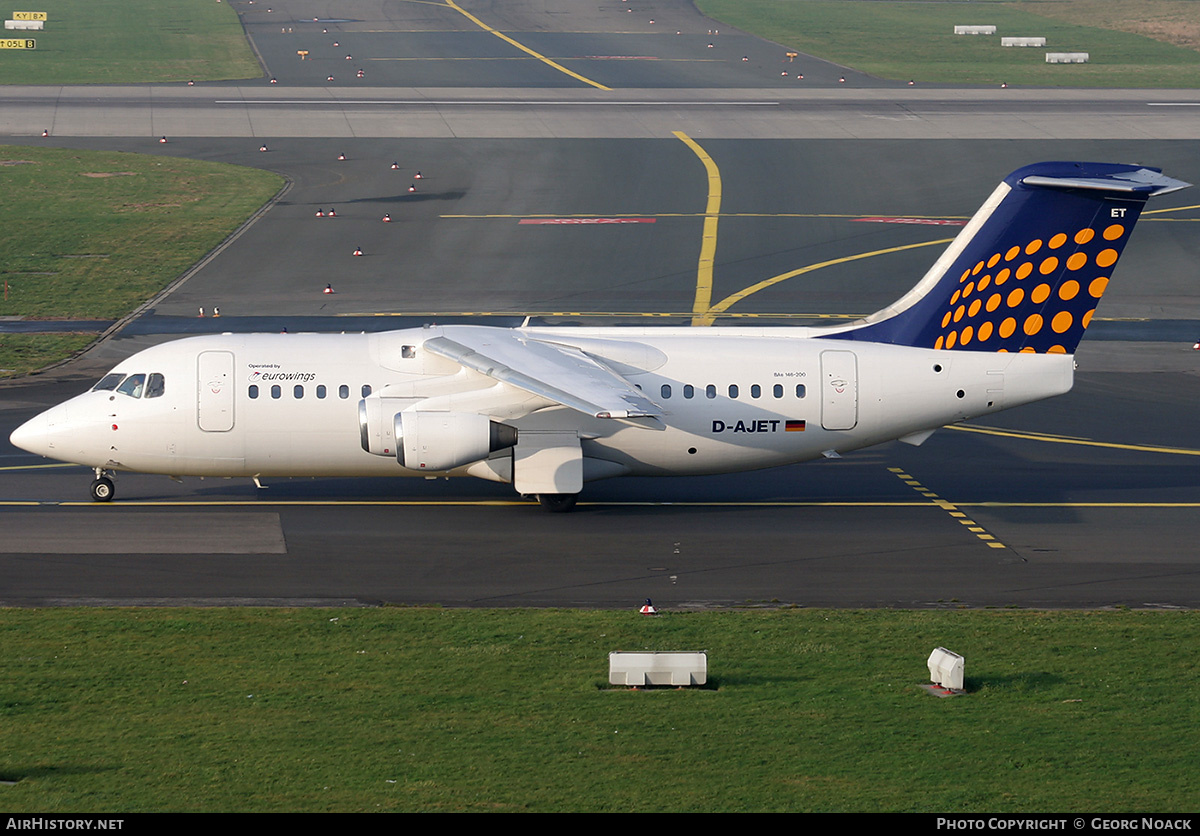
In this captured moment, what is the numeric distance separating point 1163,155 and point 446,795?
65.3 meters

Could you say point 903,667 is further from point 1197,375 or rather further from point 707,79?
point 707,79

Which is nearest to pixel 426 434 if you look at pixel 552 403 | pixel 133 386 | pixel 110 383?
pixel 552 403

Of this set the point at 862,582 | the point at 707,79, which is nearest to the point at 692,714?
the point at 862,582

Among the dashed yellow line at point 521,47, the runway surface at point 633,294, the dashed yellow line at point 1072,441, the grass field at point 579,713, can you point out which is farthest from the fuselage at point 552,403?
the dashed yellow line at point 521,47

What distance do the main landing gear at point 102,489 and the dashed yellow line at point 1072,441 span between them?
818 inches

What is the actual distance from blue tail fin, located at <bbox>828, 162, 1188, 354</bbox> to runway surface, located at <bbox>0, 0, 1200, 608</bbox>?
394 centimetres

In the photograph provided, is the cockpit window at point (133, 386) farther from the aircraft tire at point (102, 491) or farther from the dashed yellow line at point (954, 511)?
the dashed yellow line at point (954, 511)

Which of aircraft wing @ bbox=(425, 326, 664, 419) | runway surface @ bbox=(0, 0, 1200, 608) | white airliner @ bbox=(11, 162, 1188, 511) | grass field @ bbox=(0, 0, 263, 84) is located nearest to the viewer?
aircraft wing @ bbox=(425, 326, 664, 419)

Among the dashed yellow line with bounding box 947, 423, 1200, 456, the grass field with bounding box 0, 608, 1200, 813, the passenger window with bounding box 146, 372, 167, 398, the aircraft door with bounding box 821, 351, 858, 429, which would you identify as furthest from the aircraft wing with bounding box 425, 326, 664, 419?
the dashed yellow line with bounding box 947, 423, 1200, 456

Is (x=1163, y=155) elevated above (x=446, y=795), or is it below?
above

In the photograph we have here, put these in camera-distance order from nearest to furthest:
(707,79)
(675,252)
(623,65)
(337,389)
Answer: (337,389) < (675,252) < (707,79) < (623,65)

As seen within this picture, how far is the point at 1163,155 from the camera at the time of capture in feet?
235

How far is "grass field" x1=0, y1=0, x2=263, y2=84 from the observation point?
329ft

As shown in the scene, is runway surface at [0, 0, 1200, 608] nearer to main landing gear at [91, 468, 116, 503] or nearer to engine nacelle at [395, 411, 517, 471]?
main landing gear at [91, 468, 116, 503]
